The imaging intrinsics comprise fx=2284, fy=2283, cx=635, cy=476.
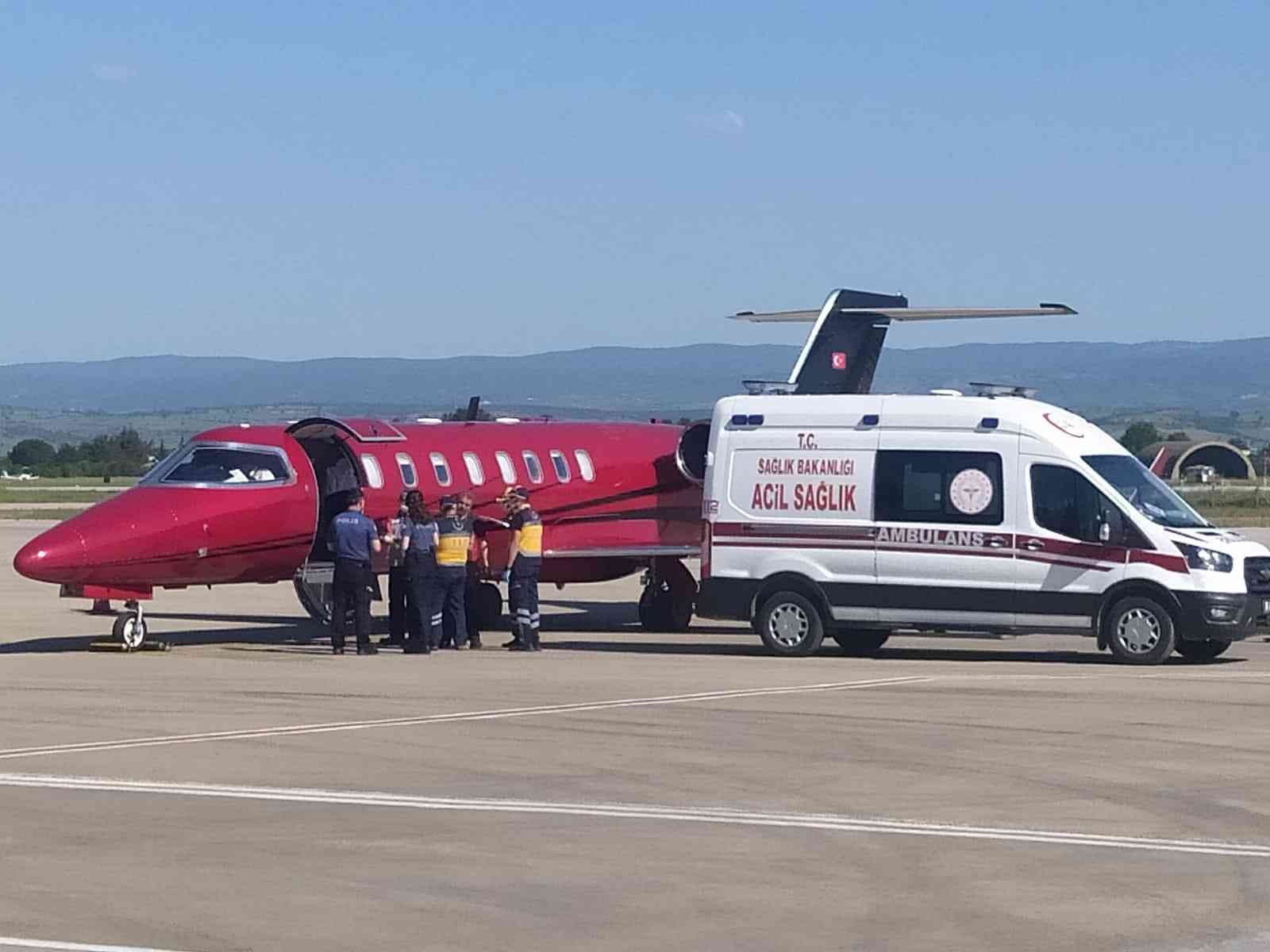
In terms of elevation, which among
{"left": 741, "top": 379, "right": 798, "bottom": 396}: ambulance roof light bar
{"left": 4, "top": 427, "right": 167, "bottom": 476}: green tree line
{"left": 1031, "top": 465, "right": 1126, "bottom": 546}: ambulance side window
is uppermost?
{"left": 741, "top": 379, "right": 798, "bottom": 396}: ambulance roof light bar

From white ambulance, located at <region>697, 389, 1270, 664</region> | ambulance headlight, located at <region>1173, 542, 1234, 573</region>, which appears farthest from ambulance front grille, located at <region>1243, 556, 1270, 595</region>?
ambulance headlight, located at <region>1173, 542, 1234, 573</region>

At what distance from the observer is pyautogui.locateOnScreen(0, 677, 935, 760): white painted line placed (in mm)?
14703

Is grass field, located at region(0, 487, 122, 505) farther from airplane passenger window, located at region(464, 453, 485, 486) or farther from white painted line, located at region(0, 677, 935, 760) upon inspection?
white painted line, located at region(0, 677, 935, 760)

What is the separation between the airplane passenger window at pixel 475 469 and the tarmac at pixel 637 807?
6.23 m

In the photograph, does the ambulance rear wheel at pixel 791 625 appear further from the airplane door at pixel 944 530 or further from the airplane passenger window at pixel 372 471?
the airplane passenger window at pixel 372 471

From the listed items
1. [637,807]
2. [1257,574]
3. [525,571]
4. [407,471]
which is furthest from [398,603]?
[637,807]

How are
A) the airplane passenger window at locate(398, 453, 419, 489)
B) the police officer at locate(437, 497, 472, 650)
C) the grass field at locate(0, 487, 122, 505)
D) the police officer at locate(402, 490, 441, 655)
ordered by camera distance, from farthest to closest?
the grass field at locate(0, 487, 122, 505) → the airplane passenger window at locate(398, 453, 419, 489) → the police officer at locate(437, 497, 472, 650) → the police officer at locate(402, 490, 441, 655)

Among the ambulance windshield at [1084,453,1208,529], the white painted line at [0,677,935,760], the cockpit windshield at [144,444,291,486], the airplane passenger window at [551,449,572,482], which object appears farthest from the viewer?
the airplane passenger window at [551,449,572,482]

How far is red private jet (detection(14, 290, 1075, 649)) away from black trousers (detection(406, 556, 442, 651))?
1702mm

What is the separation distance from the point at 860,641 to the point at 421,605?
4.50m

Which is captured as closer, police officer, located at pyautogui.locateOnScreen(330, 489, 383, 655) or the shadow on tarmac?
the shadow on tarmac

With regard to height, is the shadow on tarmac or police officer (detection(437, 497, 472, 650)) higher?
police officer (detection(437, 497, 472, 650))

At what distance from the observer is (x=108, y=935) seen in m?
8.70

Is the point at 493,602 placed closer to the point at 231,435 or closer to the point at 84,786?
the point at 231,435
